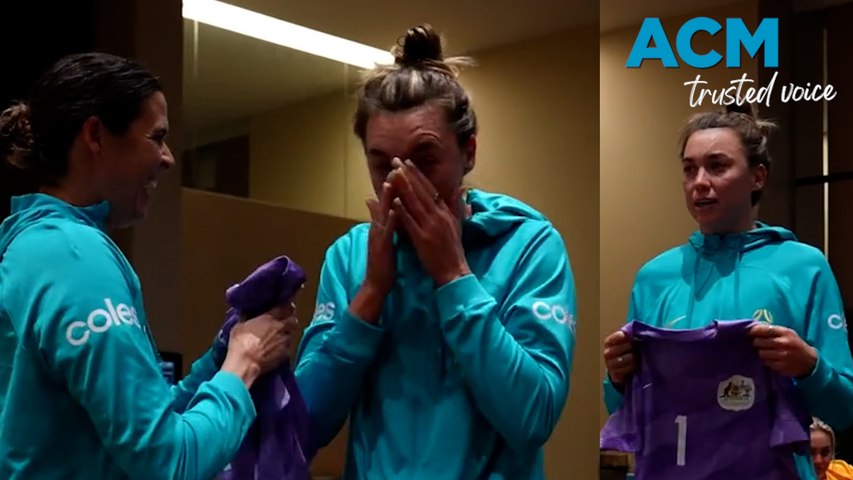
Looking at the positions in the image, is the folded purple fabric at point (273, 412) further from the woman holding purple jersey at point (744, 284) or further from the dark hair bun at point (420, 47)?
the woman holding purple jersey at point (744, 284)

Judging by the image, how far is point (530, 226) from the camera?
139 cm

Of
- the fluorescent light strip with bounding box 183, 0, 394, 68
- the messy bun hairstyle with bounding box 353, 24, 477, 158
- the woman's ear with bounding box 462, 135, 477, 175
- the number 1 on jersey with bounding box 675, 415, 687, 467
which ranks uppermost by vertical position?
the fluorescent light strip with bounding box 183, 0, 394, 68

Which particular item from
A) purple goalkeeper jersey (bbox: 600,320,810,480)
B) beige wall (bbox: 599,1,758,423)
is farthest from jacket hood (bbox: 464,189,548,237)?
beige wall (bbox: 599,1,758,423)

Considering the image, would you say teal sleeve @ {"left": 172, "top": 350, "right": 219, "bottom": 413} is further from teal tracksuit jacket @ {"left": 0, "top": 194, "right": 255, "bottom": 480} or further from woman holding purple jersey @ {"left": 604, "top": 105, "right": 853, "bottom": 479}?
woman holding purple jersey @ {"left": 604, "top": 105, "right": 853, "bottom": 479}

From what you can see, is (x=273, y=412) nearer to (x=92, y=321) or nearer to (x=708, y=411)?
(x=92, y=321)

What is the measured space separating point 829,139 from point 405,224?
486 centimetres

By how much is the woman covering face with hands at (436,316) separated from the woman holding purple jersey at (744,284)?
0.68 metres

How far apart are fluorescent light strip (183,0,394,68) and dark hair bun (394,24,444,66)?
2.44m

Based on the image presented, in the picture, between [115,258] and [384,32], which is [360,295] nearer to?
[115,258]

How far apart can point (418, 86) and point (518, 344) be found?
33 cm

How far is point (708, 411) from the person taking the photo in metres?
1.96

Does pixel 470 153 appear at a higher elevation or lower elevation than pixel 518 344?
higher

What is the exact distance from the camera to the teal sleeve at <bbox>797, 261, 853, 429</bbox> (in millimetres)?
1909

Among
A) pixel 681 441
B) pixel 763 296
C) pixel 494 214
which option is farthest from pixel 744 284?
pixel 494 214
